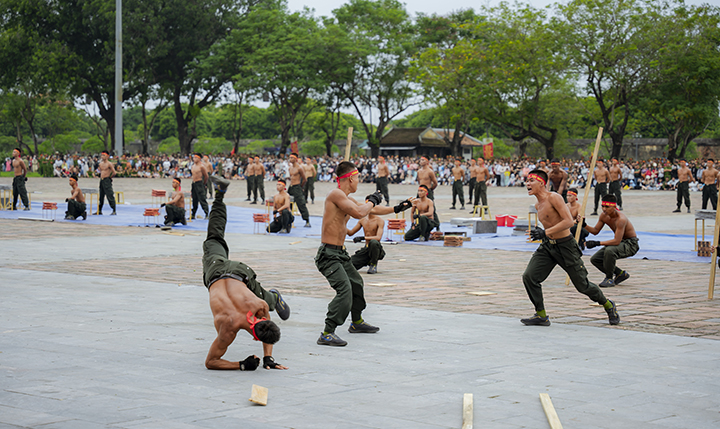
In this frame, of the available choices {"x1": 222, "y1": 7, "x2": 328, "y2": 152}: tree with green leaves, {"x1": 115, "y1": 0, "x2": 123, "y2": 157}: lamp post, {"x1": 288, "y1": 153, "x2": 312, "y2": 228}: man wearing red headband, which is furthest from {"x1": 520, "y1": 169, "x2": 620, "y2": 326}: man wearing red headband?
{"x1": 222, "y1": 7, "x2": 328, "y2": 152}: tree with green leaves

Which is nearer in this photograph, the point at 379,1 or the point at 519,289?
the point at 519,289

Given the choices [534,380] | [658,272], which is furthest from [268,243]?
Answer: [534,380]

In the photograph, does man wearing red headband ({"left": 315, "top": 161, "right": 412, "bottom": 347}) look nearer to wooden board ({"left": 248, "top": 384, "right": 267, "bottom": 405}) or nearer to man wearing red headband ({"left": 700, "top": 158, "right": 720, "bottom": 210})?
wooden board ({"left": 248, "top": 384, "right": 267, "bottom": 405})

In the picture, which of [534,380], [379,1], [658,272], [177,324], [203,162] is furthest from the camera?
[379,1]

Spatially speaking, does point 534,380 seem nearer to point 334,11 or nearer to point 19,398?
point 19,398

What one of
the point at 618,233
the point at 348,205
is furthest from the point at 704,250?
the point at 348,205


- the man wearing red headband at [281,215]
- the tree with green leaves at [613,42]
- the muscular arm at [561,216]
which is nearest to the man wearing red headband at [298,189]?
the man wearing red headband at [281,215]

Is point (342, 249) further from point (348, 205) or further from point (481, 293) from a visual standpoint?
point (481, 293)

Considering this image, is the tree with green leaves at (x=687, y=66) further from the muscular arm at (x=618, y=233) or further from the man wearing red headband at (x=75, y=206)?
the muscular arm at (x=618, y=233)

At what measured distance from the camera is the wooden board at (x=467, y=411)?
4.41m

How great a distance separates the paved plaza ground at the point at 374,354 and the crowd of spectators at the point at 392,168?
32.3 meters

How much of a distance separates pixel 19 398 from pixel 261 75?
47613 mm

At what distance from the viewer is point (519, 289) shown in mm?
10469

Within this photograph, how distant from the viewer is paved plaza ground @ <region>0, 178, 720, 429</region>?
→ 15.5 ft
